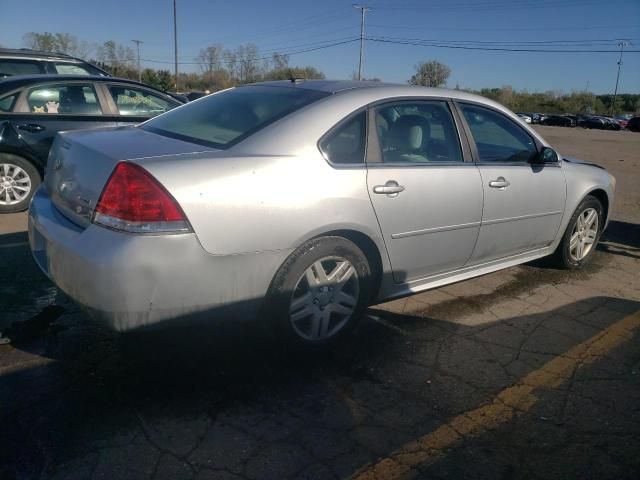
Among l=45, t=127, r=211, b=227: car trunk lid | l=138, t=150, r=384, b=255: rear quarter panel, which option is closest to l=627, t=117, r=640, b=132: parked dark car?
l=138, t=150, r=384, b=255: rear quarter panel

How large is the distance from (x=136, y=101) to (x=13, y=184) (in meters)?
1.69

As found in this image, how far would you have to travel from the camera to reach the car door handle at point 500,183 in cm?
372

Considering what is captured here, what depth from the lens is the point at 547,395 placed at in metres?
2.77

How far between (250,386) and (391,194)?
4.39 ft

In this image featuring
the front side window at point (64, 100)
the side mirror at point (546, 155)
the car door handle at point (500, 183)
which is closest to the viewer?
the car door handle at point (500, 183)

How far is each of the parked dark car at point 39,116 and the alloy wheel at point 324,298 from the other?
420 centimetres

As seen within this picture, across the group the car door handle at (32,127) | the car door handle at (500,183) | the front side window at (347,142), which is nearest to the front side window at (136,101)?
the car door handle at (32,127)

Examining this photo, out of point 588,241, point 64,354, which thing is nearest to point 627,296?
point 588,241

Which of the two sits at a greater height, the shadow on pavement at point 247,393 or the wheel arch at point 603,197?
the wheel arch at point 603,197

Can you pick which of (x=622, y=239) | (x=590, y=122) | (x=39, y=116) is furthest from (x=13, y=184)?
(x=590, y=122)

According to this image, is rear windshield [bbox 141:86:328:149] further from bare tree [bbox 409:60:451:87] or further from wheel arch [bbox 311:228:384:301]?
bare tree [bbox 409:60:451:87]

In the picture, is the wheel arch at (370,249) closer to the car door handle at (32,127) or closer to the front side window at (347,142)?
the front side window at (347,142)

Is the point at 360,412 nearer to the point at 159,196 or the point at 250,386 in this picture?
the point at 250,386

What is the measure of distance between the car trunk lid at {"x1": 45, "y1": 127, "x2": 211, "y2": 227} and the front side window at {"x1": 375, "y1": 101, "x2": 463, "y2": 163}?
3.80 feet
